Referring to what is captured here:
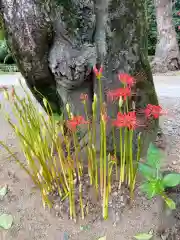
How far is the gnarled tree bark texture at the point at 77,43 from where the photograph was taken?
5.21ft

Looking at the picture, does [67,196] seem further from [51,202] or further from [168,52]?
[168,52]

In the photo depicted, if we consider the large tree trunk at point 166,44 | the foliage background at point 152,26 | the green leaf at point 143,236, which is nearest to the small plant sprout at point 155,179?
the green leaf at point 143,236

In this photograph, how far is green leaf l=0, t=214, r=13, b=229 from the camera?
159 centimetres

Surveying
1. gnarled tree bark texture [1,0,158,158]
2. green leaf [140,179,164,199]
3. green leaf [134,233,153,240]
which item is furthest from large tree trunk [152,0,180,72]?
green leaf [140,179,164,199]

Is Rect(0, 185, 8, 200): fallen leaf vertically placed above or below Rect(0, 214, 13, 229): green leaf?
above

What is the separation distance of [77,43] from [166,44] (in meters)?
6.33

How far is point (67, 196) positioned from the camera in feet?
5.38

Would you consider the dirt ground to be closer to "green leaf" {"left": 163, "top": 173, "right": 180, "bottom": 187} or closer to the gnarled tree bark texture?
"green leaf" {"left": 163, "top": 173, "right": 180, "bottom": 187}

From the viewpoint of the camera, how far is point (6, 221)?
1.61m

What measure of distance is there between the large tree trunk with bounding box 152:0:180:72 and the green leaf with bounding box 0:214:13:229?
646cm

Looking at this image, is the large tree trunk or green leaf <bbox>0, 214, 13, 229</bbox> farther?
the large tree trunk

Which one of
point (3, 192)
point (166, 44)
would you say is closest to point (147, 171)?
point (3, 192)

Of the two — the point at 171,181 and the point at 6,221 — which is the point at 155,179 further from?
the point at 6,221

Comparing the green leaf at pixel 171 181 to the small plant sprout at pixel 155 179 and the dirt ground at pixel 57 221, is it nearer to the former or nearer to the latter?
the small plant sprout at pixel 155 179
